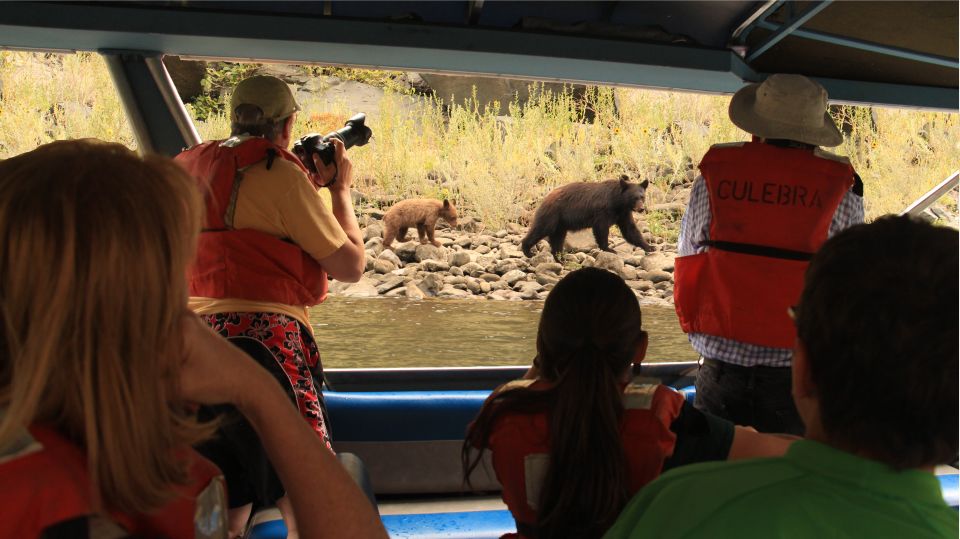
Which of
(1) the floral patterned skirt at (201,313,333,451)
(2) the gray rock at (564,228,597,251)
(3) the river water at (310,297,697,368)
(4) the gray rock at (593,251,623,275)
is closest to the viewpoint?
(1) the floral patterned skirt at (201,313,333,451)

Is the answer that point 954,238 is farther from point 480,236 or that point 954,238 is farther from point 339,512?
point 480,236

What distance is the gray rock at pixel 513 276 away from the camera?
16.8ft

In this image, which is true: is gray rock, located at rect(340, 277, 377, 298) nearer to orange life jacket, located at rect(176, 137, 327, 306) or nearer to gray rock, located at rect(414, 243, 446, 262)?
gray rock, located at rect(414, 243, 446, 262)

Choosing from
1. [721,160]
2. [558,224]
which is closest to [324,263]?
[721,160]

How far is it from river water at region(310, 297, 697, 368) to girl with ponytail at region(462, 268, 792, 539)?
1.98 meters

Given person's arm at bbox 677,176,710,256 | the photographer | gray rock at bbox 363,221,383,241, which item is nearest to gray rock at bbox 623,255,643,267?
gray rock at bbox 363,221,383,241

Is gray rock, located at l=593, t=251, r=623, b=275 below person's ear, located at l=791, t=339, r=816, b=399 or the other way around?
below

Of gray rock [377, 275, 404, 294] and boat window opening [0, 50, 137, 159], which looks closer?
boat window opening [0, 50, 137, 159]

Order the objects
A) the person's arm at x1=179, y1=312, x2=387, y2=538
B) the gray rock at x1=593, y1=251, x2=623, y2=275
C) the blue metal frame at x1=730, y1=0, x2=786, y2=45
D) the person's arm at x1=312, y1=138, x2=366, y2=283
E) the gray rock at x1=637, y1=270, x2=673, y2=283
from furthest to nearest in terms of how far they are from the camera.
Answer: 1. the gray rock at x1=593, y1=251, x2=623, y2=275
2. the gray rock at x1=637, y1=270, x2=673, y2=283
3. the blue metal frame at x1=730, y1=0, x2=786, y2=45
4. the person's arm at x1=312, y1=138, x2=366, y2=283
5. the person's arm at x1=179, y1=312, x2=387, y2=538

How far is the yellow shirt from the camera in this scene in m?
2.01

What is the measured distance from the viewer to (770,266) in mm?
2061

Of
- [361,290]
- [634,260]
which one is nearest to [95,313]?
[361,290]

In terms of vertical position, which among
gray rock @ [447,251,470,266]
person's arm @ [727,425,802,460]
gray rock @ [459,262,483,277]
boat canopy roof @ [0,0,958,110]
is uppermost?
boat canopy roof @ [0,0,958,110]

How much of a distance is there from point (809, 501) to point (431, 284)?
4149 mm
